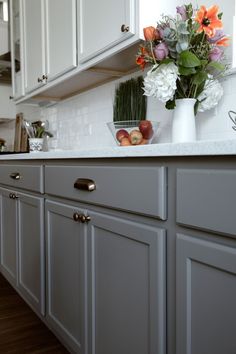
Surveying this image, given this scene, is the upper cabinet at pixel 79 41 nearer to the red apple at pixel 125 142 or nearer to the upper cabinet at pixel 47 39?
the upper cabinet at pixel 47 39

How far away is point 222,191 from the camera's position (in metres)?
0.68

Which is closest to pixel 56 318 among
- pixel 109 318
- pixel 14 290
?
pixel 109 318

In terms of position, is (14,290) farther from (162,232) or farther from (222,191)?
(222,191)

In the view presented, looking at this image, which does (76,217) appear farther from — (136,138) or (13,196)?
(13,196)

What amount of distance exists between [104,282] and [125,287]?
0.13 m

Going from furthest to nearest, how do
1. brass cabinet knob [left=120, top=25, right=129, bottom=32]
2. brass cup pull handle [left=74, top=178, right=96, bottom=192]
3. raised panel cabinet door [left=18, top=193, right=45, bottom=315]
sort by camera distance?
1. raised panel cabinet door [left=18, top=193, right=45, bottom=315]
2. brass cabinet knob [left=120, top=25, right=129, bottom=32]
3. brass cup pull handle [left=74, top=178, right=96, bottom=192]

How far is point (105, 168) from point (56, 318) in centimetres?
81

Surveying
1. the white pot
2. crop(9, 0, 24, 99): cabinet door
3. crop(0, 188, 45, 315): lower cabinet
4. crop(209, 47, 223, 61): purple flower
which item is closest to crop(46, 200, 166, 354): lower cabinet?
crop(0, 188, 45, 315): lower cabinet

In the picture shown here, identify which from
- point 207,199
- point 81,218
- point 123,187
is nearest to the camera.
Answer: point 207,199

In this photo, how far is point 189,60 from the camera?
115cm

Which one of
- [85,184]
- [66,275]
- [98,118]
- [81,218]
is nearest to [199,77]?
[85,184]

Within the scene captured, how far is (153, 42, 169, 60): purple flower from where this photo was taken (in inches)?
47.5

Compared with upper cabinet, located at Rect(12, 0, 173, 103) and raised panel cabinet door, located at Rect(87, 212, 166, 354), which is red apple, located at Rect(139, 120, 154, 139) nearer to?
upper cabinet, located at Rect(12, 0, 173, 103)

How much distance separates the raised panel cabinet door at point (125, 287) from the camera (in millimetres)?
864
